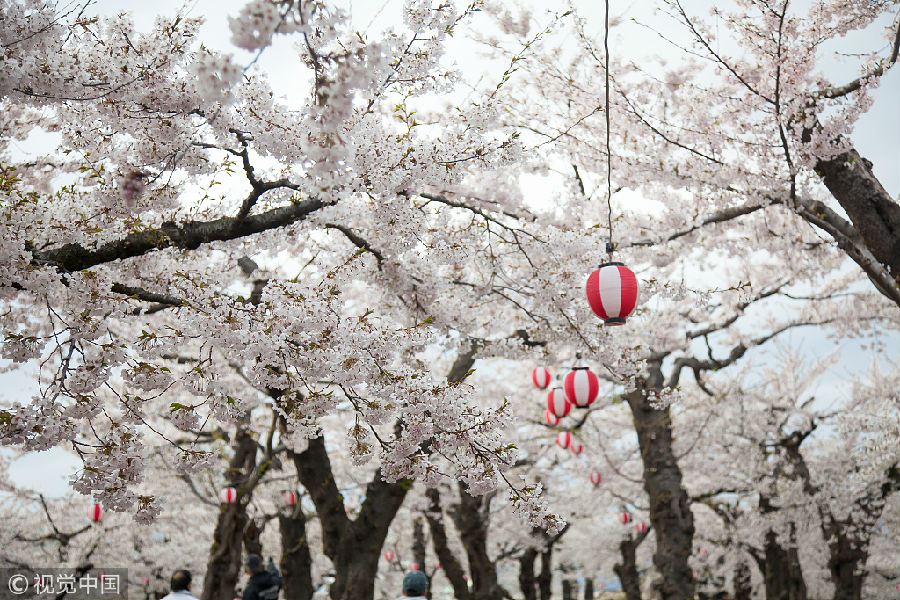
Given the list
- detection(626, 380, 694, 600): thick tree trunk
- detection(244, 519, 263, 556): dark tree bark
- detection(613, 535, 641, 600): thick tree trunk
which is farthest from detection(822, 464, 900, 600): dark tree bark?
detection(244, 519, 263, 556): dark tree bark

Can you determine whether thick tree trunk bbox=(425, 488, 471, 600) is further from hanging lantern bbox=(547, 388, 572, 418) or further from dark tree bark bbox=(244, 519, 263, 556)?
hanging lantern bbox=(547, 388, 572, 418)

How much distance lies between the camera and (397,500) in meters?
8.13

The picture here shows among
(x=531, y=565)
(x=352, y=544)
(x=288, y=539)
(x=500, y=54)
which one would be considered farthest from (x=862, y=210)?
(x=531, y=565)

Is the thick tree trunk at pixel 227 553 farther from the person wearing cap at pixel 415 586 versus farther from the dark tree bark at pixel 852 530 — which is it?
the dark tree bark at pixel 852 530

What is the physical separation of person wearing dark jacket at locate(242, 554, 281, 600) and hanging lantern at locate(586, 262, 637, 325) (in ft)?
16.9

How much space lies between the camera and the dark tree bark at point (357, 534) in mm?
7883

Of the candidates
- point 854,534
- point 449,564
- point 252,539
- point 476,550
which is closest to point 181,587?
point 252,539

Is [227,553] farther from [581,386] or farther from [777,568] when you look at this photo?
[777,568]

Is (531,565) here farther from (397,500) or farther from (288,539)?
(397,500)

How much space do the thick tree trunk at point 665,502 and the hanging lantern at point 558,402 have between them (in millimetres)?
1365

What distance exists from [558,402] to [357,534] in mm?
3015

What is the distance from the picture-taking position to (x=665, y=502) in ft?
33.1

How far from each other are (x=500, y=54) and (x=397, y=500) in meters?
5.78

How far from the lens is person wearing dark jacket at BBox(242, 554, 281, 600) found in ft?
24.8
